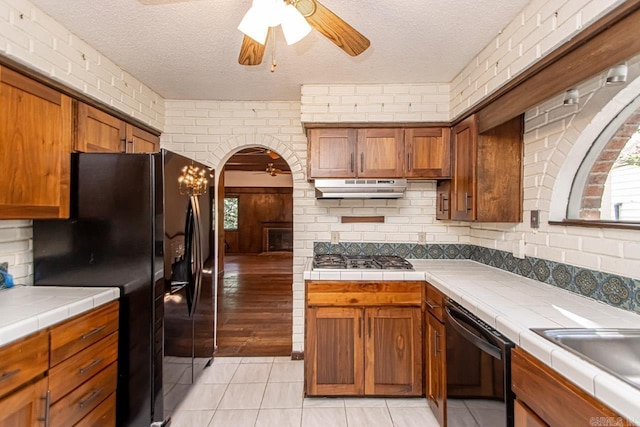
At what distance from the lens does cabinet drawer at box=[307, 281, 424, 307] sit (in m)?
2.24

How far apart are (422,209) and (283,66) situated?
5.64 feet

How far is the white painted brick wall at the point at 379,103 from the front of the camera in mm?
2615

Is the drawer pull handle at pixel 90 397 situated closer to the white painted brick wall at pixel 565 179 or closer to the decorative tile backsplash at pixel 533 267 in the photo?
the decorative tile backsplash at pixel 533 267

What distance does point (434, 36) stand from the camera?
1945 millimetres

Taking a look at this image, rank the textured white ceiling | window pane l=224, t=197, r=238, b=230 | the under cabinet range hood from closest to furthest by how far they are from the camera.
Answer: the textured white ceiling
the under cabinet range hood
window pane l=224, t=197, r=238, b=230

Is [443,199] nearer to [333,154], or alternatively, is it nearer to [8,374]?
[333,154]

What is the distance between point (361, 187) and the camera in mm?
2543

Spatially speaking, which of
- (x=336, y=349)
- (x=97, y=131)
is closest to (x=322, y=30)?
(x=97, y=131)

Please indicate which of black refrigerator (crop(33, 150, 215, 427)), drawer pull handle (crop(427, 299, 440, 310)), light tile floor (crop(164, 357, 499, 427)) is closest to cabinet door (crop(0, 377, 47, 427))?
black refrigerator (crop(33, 150, 215, 427))

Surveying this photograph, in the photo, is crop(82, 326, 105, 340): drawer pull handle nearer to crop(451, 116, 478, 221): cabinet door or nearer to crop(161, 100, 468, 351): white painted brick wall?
crop(161, 100, 468, 351): white painted brick wall

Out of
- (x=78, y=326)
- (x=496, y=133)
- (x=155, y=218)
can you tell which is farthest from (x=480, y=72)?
(x=78, y=326)

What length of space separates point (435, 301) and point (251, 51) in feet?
6.01

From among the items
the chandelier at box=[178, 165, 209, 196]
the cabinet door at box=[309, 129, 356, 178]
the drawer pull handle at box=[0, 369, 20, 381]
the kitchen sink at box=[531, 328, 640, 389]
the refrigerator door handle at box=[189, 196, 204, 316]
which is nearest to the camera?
the kitchen sink at box=[531, 328, 640, 389]

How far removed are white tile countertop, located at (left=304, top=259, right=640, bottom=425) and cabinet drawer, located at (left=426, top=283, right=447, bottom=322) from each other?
0.05 meters
